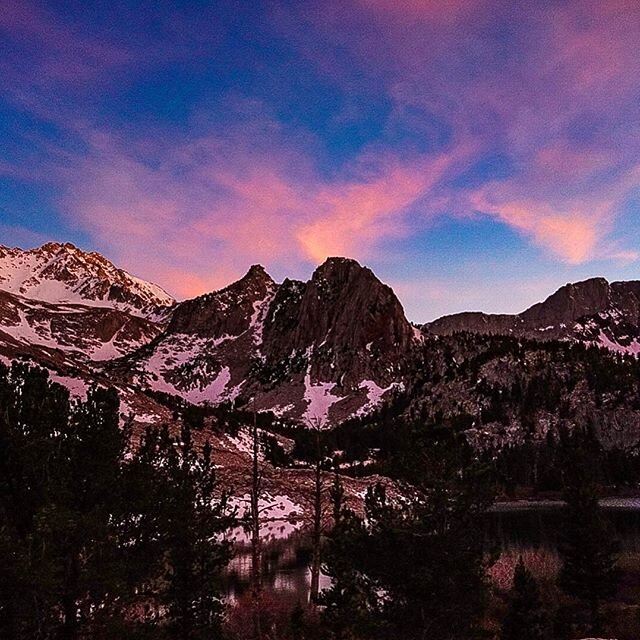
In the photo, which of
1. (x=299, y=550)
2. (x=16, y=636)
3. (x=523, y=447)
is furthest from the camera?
(x=523, y=447)

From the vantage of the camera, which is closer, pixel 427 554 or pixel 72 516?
pixel 72 516

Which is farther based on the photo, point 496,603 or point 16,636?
point 496,603

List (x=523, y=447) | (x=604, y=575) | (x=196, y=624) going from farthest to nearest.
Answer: (x=523, y=447)
(x=604, y=575)
(x=196, y=624)

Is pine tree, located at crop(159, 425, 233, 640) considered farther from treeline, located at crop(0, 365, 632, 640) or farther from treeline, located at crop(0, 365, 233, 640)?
treeline, located at crop(0, 365, 233, 640)

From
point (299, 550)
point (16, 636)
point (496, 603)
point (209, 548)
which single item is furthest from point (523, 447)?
point (16, 636)

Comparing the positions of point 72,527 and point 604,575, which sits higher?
point 72,527

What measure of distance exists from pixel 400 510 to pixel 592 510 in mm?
19785

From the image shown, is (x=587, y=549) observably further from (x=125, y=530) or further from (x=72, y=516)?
(x=72, y=516)

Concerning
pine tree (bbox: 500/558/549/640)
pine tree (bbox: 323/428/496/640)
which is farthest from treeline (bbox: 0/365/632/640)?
pine tree (bbox: 500/558/549/640)

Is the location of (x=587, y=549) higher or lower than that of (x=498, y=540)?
lower

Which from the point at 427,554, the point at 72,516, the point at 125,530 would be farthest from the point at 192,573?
the point at 427,554

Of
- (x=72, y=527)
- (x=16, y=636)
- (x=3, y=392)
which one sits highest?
(x=3, y=392)

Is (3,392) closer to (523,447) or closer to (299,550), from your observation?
(299,550)

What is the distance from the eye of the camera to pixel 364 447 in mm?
199500
